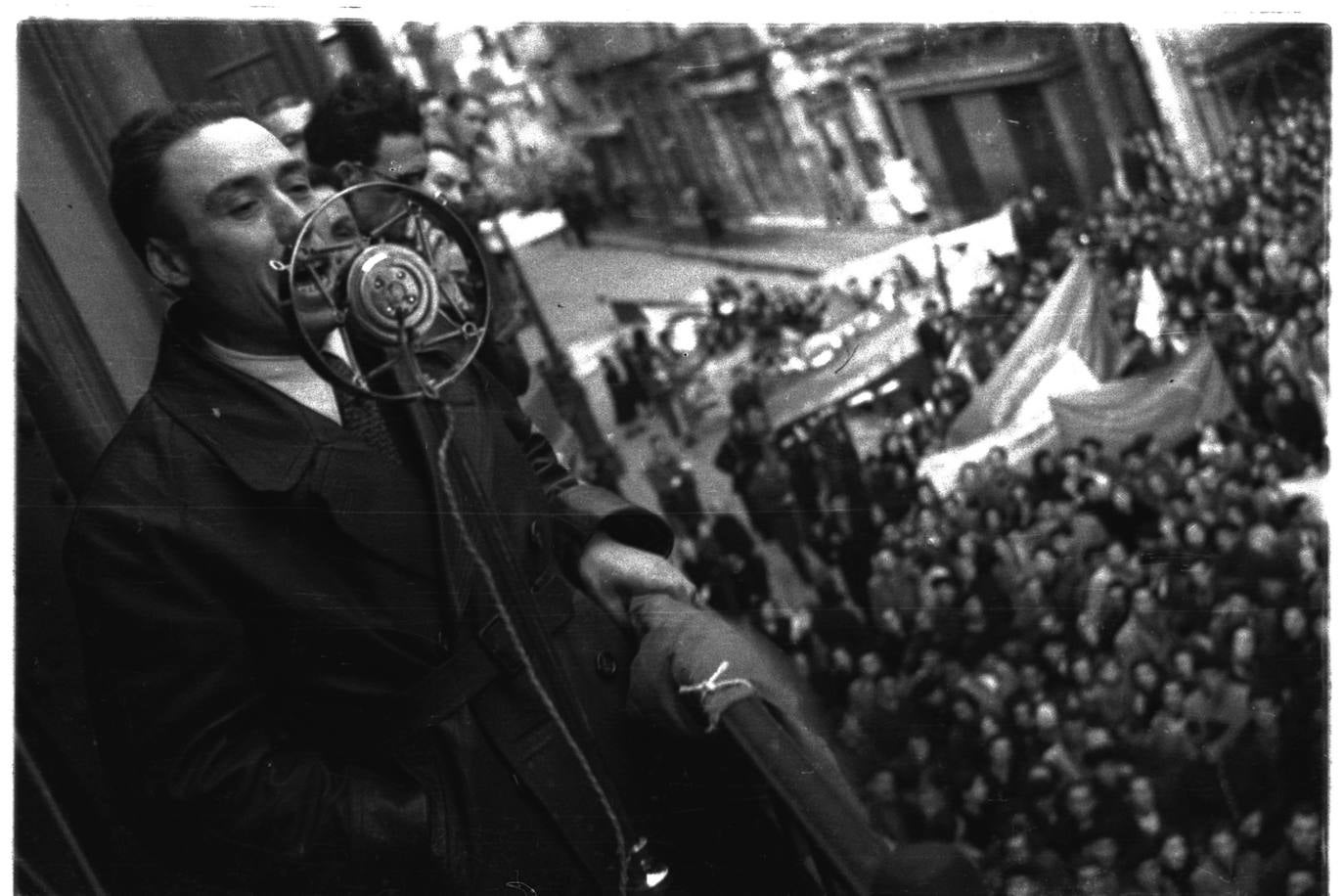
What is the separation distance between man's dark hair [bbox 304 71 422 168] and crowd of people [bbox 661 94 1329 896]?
124 centimetres

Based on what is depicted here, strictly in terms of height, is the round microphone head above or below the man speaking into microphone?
above

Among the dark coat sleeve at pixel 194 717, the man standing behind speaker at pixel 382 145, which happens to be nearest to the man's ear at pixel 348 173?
the man standing behind speaker at pixel 382 145

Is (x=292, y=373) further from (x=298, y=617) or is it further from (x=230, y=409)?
(x=298, y=617)

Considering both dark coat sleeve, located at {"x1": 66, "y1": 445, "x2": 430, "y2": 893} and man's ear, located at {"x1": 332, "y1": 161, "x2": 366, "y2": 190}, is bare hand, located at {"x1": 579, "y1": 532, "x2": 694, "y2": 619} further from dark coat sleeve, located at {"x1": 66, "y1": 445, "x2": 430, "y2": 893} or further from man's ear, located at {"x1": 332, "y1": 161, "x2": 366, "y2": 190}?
man's ear, located at {"x1": 332, "y1": 161, "x2": 366, "y2": 190}

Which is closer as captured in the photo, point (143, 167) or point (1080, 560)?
point (143, 167)

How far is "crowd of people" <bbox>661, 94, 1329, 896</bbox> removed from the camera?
458cm

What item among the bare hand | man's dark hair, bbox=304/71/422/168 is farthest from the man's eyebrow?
the bare hand

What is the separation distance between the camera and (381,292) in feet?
13.3

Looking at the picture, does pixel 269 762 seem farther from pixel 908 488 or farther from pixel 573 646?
pixel 908 488

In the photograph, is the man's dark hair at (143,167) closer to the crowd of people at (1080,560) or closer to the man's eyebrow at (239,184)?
the man's eyebrow at (239,184)

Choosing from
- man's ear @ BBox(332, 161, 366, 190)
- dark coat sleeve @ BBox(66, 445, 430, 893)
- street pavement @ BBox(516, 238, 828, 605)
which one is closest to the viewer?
dark coat sleeve @ BBox(66, 445, 430, 893)

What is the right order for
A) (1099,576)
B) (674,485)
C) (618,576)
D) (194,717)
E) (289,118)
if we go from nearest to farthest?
(194,717), (289,118), (618,576), (674,485), (1099,576)

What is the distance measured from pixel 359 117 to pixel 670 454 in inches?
49.6

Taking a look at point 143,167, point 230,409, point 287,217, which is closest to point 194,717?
point 230,409
